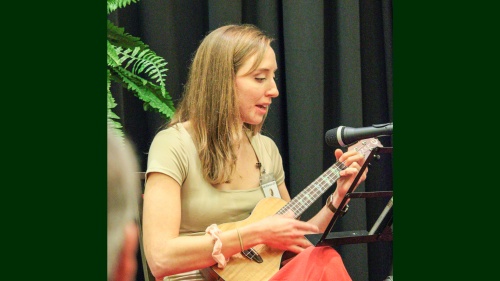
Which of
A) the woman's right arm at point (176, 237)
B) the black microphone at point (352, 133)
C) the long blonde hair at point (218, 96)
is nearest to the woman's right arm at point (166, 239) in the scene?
the woman's right arm at point (176, 237)

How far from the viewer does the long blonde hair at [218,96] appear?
1.46 meters

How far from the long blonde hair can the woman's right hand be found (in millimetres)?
155

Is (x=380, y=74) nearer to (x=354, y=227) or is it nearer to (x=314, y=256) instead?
(x=354, y=227)

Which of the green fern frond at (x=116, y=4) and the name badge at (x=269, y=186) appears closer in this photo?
the green fern frond at (x=116, y=4)

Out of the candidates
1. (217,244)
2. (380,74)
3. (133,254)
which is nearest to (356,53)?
(380,74)

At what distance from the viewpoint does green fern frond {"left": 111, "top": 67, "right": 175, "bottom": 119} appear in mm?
1393

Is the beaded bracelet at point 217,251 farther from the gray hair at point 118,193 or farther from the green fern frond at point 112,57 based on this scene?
the green fern frond at point 112,57

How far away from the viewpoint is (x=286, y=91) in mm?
1516

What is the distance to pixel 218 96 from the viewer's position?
1482mm

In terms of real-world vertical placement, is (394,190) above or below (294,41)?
below

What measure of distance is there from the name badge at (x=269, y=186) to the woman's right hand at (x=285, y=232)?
0.06 m

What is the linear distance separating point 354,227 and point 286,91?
37 cm

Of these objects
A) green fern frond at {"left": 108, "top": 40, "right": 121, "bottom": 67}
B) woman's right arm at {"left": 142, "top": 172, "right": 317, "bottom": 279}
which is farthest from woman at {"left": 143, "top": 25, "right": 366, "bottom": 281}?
green fern frond at {"left": 108, "top": 40, "right": 121, "bottom": 67}

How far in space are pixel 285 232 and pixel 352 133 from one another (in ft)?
0.94
